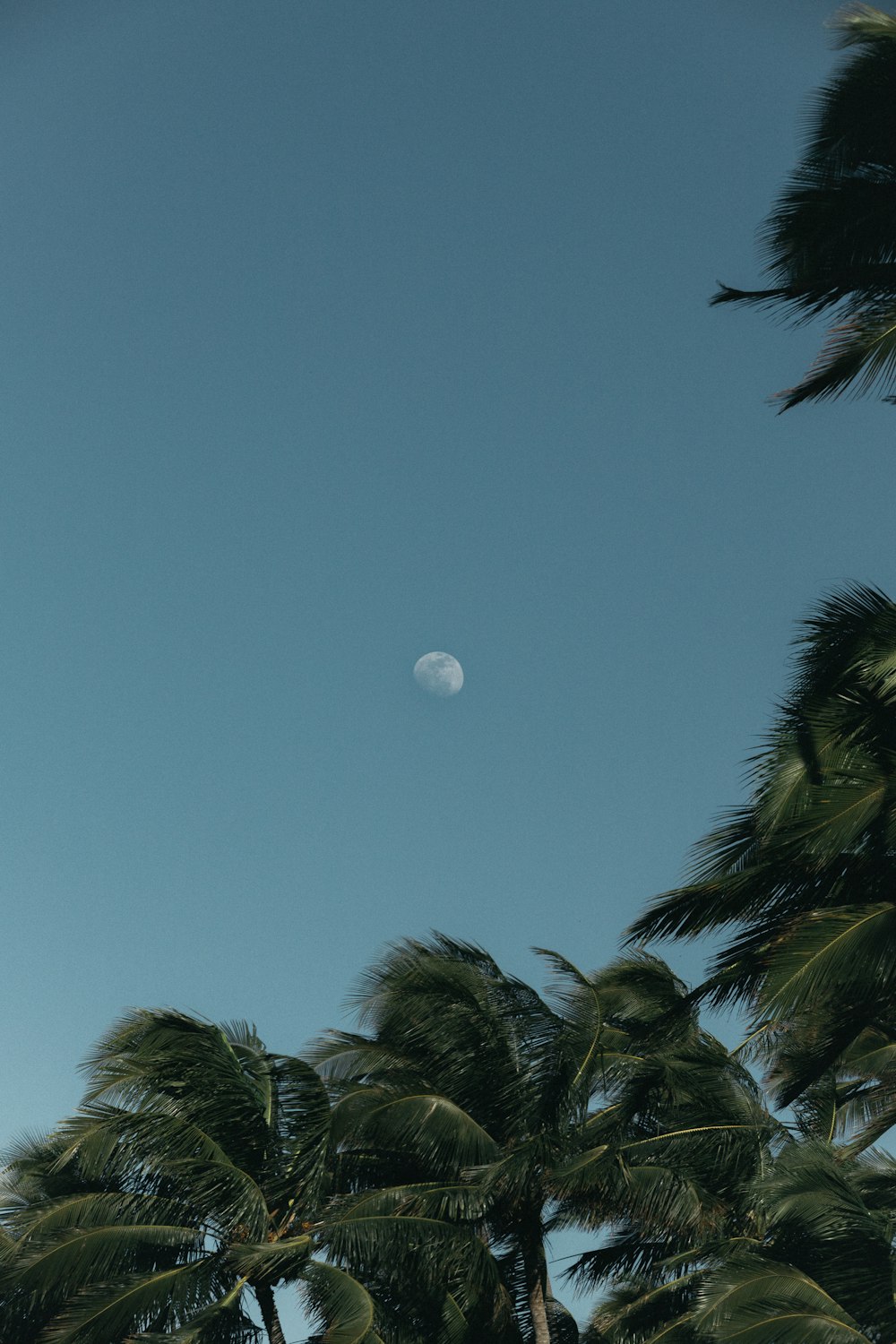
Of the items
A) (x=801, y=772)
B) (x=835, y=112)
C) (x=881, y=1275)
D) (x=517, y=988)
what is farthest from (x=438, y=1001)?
(x=835, y=112)

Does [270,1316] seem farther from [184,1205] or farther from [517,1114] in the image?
[517,1114]

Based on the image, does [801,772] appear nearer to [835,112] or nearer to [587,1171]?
[835,112]

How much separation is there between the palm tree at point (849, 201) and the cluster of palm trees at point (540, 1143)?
2.99 metres

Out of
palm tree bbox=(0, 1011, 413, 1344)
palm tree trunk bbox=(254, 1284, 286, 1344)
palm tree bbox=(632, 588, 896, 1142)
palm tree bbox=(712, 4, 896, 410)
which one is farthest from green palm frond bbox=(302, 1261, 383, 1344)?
palm tree bbox=(712, 4, 896, 410)

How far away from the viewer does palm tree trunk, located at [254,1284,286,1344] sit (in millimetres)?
14688

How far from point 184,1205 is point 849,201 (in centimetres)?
1346

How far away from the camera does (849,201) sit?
1119cm

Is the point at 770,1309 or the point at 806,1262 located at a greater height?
the point at 806,1262

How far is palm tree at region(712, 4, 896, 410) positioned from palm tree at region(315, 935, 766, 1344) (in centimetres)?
933

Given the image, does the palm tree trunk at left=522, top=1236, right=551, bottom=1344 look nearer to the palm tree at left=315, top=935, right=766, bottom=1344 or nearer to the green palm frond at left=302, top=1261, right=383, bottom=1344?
the palm tree at left=315, top=935, right=766, bottom=1344

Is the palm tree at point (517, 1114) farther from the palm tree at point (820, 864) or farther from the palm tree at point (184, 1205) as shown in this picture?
the palm tree at point (820, 864)

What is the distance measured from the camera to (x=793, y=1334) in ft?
37.1

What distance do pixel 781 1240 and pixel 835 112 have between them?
12.2m

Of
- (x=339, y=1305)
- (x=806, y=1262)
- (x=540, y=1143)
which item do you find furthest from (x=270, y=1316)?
(x=806, y=1262)
